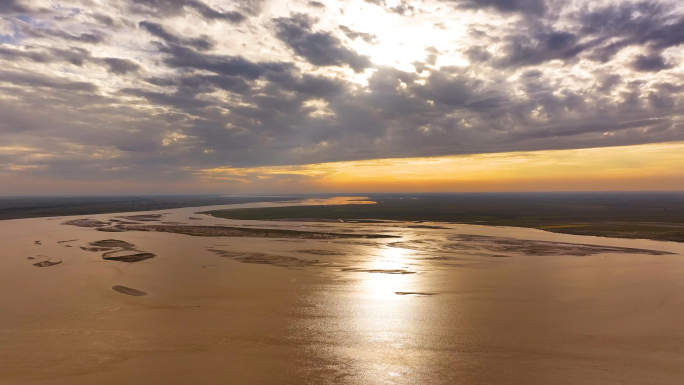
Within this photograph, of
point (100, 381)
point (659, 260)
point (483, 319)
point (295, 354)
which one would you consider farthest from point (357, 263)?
point (659, 260)

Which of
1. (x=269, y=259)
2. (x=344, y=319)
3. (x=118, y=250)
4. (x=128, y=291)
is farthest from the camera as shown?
(x=118, y=250)

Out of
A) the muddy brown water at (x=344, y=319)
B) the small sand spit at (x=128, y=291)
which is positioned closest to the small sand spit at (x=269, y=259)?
the muddy brown water at (x=344, y=319)

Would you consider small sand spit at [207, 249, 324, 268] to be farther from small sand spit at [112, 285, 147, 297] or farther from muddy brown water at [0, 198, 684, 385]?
small sand spit at [112, 285, 147, 297]

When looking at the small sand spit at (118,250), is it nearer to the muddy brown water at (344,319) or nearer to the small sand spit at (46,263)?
the muddy brown water at (344,319)

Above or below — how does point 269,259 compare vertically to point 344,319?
above

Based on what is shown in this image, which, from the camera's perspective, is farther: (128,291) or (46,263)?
(46,263)

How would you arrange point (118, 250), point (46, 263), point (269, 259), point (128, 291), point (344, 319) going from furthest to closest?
point (118, 250) → point (269, 259) → point (46, 263) → point (128, 291) → point (344, 319)

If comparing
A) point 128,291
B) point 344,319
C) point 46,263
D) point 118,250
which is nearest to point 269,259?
point 128,291

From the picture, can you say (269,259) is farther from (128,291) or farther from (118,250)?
(118,250)

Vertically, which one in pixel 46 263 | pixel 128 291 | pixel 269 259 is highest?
pixel 269 259
